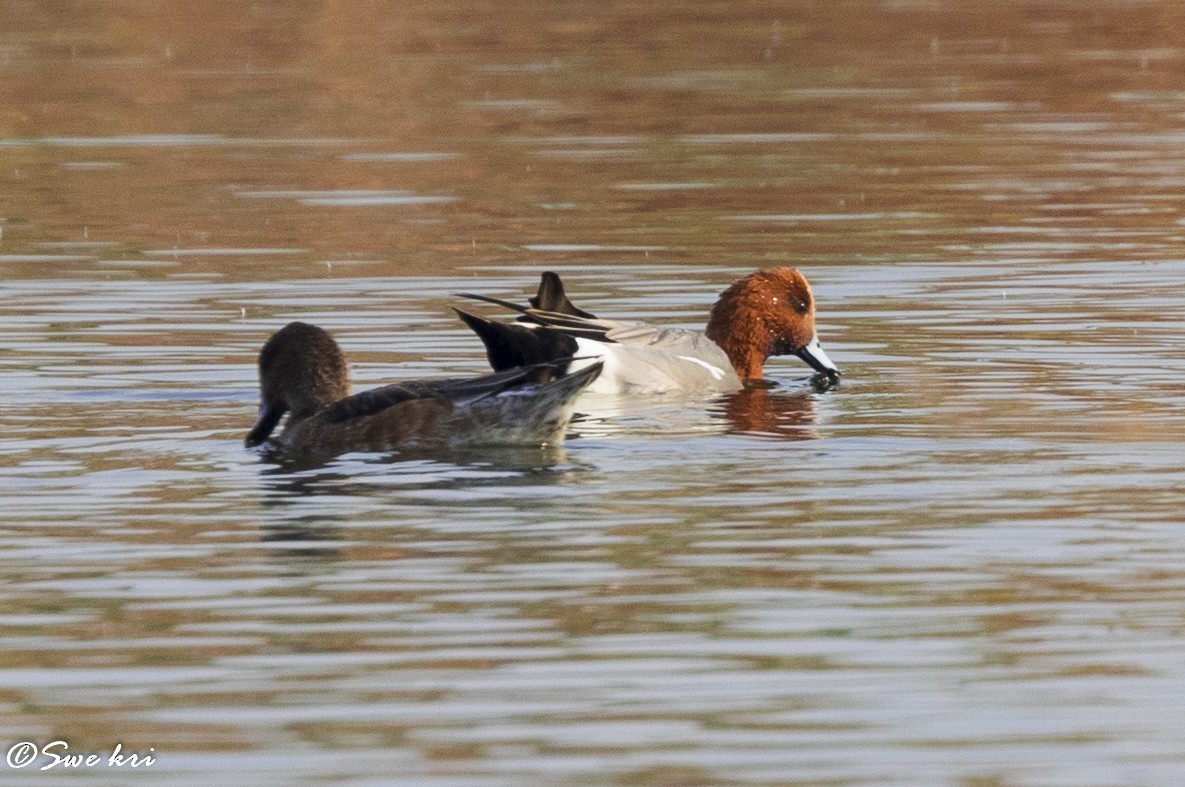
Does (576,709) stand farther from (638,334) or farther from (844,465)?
(638,334)

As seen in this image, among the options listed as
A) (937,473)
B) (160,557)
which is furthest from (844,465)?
(160,557)

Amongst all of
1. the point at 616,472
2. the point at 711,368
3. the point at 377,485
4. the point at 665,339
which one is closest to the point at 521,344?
the point at 665,339

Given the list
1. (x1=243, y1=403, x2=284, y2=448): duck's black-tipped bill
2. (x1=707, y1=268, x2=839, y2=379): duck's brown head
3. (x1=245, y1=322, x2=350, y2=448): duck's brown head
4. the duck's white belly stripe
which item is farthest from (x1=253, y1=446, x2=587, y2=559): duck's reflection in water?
(x1=707, y1=268, x2=839, y2=379): duck's brown head

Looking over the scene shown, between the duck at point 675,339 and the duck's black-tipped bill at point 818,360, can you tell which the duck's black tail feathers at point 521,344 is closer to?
the duck at point 675,339

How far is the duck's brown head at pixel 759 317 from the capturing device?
13.0m

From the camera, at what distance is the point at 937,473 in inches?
363

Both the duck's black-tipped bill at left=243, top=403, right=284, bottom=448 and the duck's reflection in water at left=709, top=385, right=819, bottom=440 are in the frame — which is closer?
the duck's black-tipped bill at left=243, top=403, right=284, bottom=448

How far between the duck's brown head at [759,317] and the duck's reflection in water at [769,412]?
24cm

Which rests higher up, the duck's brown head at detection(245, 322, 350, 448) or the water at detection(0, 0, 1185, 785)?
the duck's brown head at detection(245, 322, 350, 448)

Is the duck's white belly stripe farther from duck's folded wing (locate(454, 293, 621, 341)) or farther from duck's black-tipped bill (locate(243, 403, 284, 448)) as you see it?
duck's black-tipped bill (locate(243, 403, 284, 448))

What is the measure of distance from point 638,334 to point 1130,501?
3.67 metres

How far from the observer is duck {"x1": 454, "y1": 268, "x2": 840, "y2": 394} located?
11391 millimetres
